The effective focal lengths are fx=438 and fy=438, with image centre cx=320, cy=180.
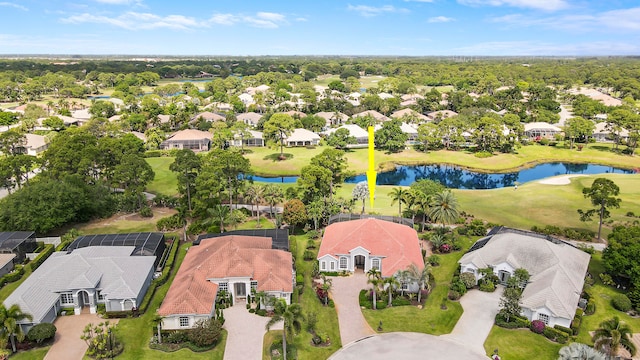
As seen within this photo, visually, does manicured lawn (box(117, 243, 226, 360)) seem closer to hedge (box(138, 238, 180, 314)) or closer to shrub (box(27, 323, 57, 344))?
hedge (box(138, 238, 180, 314))

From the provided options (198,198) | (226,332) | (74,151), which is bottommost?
(226,332)

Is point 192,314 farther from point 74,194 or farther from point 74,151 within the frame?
point 74,151

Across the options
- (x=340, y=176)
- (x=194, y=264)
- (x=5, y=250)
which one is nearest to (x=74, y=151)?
(x=5, y=250)

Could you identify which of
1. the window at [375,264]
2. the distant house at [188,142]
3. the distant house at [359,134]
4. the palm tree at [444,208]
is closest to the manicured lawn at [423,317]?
the window at [375,264]

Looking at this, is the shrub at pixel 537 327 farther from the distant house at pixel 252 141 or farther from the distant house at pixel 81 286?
the distant house at pixel 252 141

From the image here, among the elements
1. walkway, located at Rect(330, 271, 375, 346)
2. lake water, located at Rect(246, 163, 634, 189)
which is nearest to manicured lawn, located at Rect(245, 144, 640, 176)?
lake water, located at Rect(246, 163, 634, 189)

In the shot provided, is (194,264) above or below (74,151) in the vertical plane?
below

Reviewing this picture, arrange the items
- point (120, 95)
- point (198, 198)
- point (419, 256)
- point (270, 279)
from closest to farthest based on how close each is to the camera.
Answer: point (270, 279) → point (419, 256) → point (198, 198) → point (120, 95)
